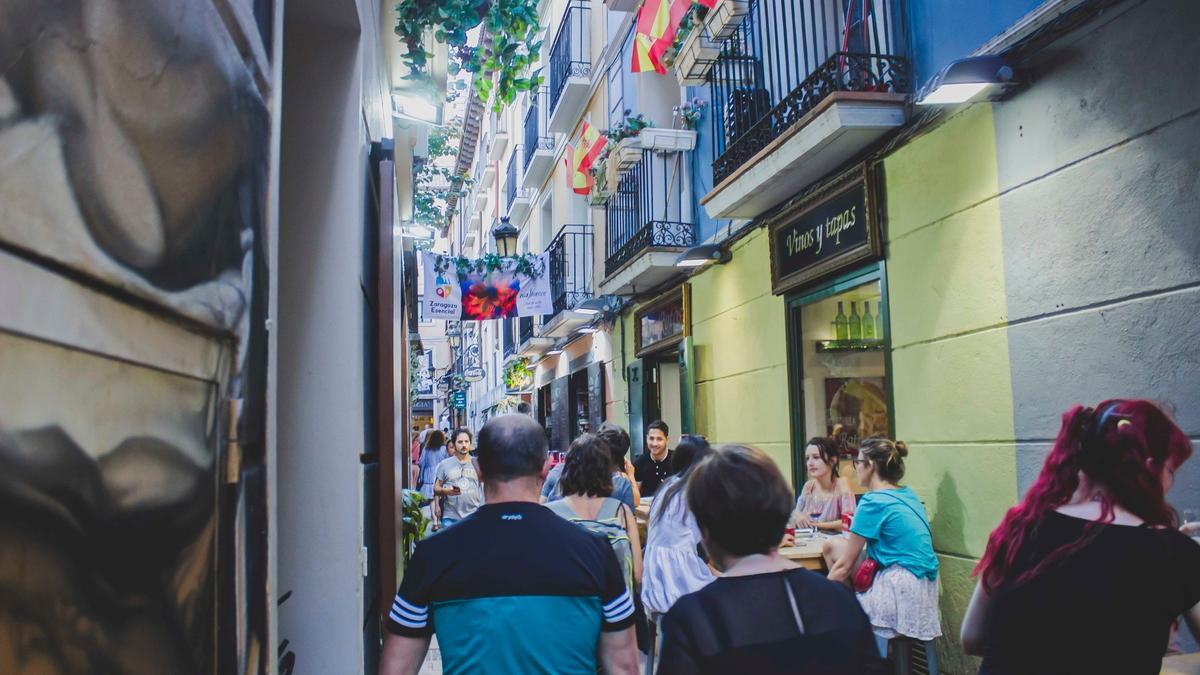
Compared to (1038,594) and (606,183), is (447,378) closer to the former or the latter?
(606,183)

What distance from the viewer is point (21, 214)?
894 millimetres

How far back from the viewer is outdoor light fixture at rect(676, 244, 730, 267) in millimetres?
9727

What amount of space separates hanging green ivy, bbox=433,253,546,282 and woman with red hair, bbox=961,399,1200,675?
10.8m

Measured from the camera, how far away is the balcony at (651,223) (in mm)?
10992

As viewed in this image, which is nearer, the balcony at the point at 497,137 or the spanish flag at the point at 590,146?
the spanish flag at the point at 590,146

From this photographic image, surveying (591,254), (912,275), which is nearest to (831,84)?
(912,275)

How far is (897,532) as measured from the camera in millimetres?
5309

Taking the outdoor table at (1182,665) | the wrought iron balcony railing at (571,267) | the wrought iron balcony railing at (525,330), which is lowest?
the outdoor table at (1182,665)

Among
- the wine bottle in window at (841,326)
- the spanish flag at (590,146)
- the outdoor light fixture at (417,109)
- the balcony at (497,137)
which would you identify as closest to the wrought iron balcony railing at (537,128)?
the balcony at (497,137)

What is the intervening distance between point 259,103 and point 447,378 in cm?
3711

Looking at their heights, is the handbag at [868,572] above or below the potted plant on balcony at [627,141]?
below

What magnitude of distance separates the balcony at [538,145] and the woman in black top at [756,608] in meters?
17.4

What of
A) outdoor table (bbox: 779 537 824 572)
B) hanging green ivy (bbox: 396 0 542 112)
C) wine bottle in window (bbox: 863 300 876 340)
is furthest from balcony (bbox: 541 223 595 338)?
hanging green ivy (bbox: 396 0 542 112)

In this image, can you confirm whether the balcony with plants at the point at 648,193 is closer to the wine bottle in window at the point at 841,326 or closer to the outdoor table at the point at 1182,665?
the wine bottle in window at the point at 841,326
